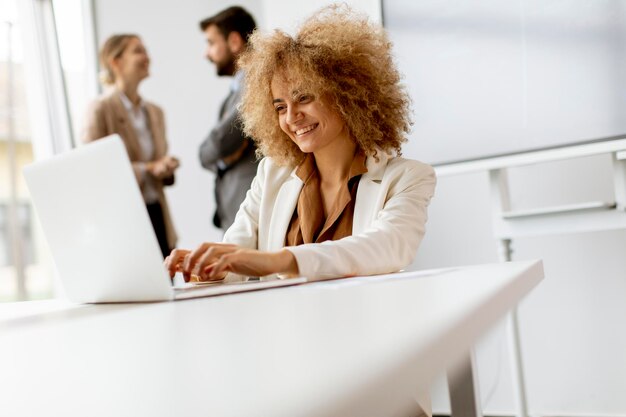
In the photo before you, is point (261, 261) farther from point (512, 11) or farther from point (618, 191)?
point (512, 11)

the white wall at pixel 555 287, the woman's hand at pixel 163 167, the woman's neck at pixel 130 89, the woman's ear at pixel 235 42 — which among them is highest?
the woman's ear at pixel 235 42

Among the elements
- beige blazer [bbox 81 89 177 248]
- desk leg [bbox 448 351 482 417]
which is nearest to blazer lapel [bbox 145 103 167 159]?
beige blazer [bbox 81 89 177 248]

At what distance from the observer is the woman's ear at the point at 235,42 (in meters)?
3.42

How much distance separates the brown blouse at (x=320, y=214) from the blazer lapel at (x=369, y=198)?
0.03 meters

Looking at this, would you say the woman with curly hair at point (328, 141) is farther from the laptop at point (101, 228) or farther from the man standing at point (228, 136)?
the man standing at point (228, 136)

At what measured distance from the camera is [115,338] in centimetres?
49

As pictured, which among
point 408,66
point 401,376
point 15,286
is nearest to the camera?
point 401,376

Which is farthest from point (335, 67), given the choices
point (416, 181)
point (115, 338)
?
point (115, 338)

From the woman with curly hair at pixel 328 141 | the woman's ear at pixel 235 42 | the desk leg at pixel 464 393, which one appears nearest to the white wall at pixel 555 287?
the woman's ear at pixel 235 42

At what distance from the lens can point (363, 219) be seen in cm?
156

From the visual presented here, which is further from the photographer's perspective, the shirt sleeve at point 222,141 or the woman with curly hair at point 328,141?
the shirt sleeve at point 222,141

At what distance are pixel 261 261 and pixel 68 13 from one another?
3072 millimetres

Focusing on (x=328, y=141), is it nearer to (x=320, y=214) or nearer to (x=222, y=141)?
(x=320, y=214)

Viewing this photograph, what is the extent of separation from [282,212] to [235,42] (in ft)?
6.42
